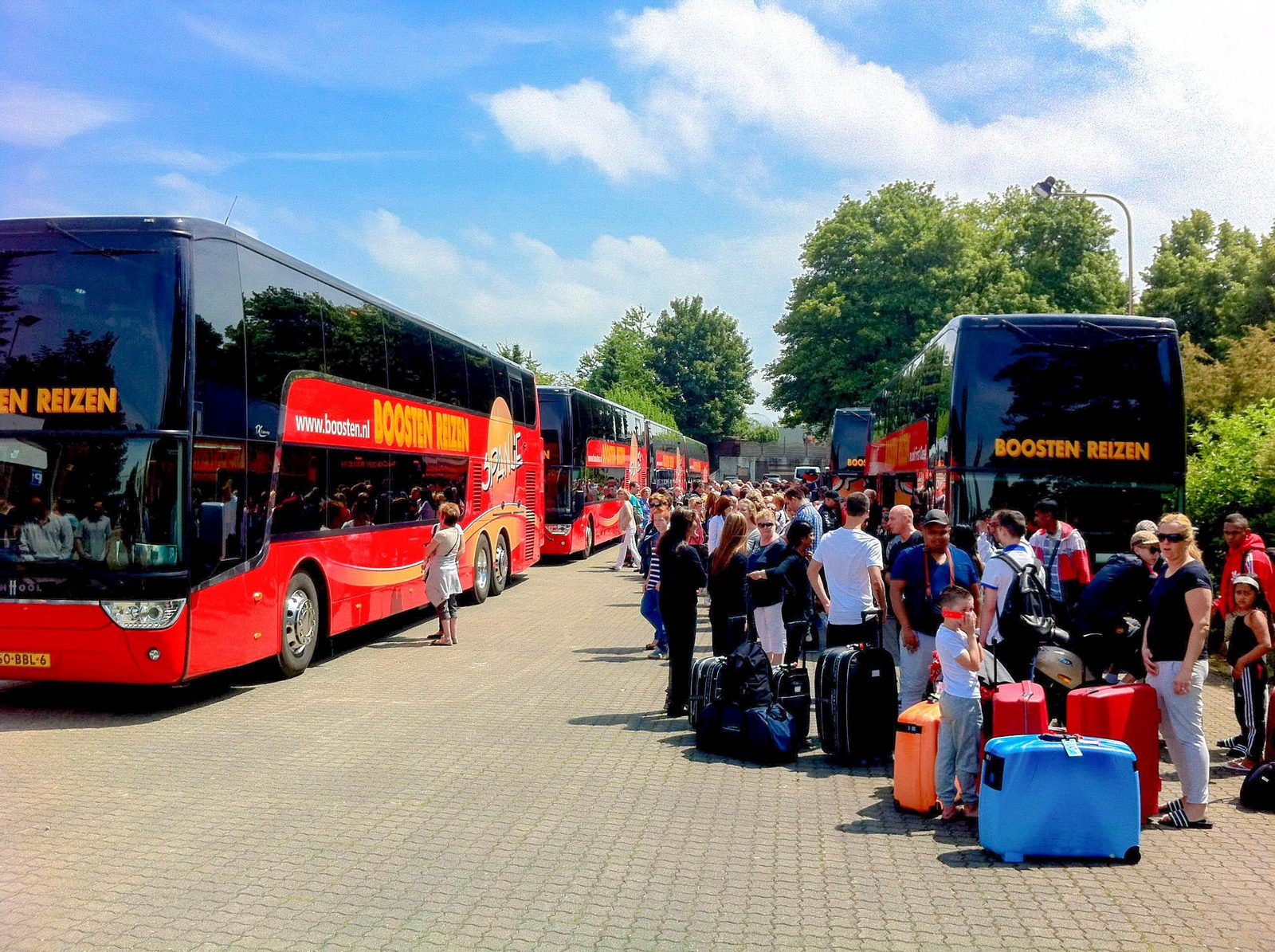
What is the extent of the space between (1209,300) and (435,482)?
34711 millimetres

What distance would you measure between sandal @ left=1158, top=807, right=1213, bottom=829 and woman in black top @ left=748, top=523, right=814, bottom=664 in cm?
332

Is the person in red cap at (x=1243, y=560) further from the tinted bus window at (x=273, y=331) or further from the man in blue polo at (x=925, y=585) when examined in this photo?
the tinted bus window at (x=273, y=331)

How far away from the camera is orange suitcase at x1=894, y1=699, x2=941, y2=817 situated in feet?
21.9

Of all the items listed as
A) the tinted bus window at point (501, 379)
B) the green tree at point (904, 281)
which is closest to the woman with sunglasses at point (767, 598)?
the tinted bus window at point (501, 379)

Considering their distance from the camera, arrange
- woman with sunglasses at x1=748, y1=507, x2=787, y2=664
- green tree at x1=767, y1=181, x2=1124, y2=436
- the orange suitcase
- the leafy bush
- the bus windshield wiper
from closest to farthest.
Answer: the orange suitcase
the bus windshield wiper
woman with sunglasses at x1=748, y1=507, x2=787, y2=664
the leafy bush
green tree at x1=767, y1=181, x2=1124, y2=436

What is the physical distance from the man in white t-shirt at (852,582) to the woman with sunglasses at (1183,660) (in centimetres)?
231

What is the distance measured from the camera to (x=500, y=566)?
775 inches

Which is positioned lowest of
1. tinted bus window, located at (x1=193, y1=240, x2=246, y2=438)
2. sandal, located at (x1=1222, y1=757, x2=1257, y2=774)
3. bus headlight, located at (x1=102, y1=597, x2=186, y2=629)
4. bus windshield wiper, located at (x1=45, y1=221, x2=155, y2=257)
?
sandal, located at (x1=1222, y1=757, x2=1257, y2=774)

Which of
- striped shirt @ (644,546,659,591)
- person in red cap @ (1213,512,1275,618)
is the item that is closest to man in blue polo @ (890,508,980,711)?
person in red cap @ (1213,512,1275,618)

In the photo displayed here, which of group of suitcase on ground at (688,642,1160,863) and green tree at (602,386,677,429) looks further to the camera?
green tree at (602,386,677,429)

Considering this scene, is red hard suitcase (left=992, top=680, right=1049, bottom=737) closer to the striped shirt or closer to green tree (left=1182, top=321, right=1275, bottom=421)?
the striped shirt

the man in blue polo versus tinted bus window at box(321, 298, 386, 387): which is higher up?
tinted bus window at box(321, 298, 386, 387)

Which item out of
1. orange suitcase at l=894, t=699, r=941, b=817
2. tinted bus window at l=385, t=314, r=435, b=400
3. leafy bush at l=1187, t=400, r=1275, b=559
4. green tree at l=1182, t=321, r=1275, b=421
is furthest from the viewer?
green tree at l=1182, t=321, r=1275, b=421

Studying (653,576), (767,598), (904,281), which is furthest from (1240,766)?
(904,281)
